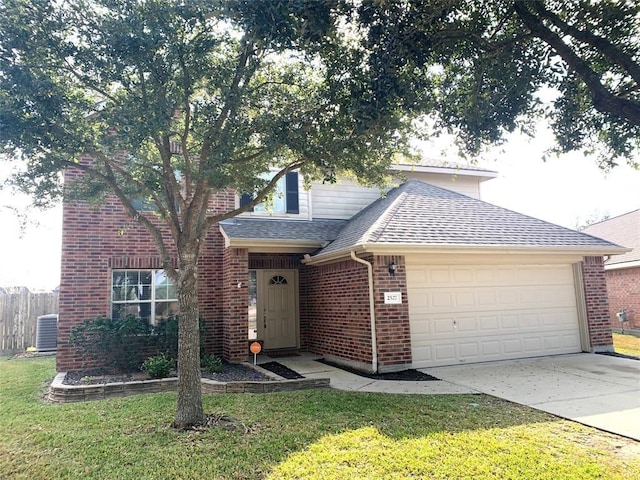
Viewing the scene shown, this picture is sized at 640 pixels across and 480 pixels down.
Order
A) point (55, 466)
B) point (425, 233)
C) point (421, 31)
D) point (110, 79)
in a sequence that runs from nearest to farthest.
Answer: point (55, 466) < point (421, 31) < point (110, 79) < point (425, 233)

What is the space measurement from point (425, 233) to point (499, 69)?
413cm

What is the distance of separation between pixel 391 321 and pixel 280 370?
266cm

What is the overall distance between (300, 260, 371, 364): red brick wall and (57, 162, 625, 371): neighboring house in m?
0.05

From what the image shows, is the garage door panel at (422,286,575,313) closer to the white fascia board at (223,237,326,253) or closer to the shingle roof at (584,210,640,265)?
the white fascia board at (223,237,326,253)

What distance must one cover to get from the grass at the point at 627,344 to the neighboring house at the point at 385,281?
24.8 inches

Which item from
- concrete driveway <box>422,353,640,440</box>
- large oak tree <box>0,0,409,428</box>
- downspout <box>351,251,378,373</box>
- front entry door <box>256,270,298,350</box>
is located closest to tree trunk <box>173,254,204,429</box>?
large oak tree <box>0,0,409,428</box>

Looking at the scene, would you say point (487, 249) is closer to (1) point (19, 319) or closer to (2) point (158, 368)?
(2) point (158, 368)

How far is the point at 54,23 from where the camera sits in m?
5.32

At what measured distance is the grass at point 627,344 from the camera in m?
10.8

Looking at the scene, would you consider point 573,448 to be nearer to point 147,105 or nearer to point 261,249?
point 147,105

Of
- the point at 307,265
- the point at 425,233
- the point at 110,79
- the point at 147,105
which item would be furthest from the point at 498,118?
the point at 307,265

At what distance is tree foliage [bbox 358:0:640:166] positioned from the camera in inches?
194

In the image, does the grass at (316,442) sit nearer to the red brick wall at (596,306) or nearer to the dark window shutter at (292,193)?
the red brick wall at (596,306)

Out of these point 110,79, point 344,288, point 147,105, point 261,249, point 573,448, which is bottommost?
point 573,448
